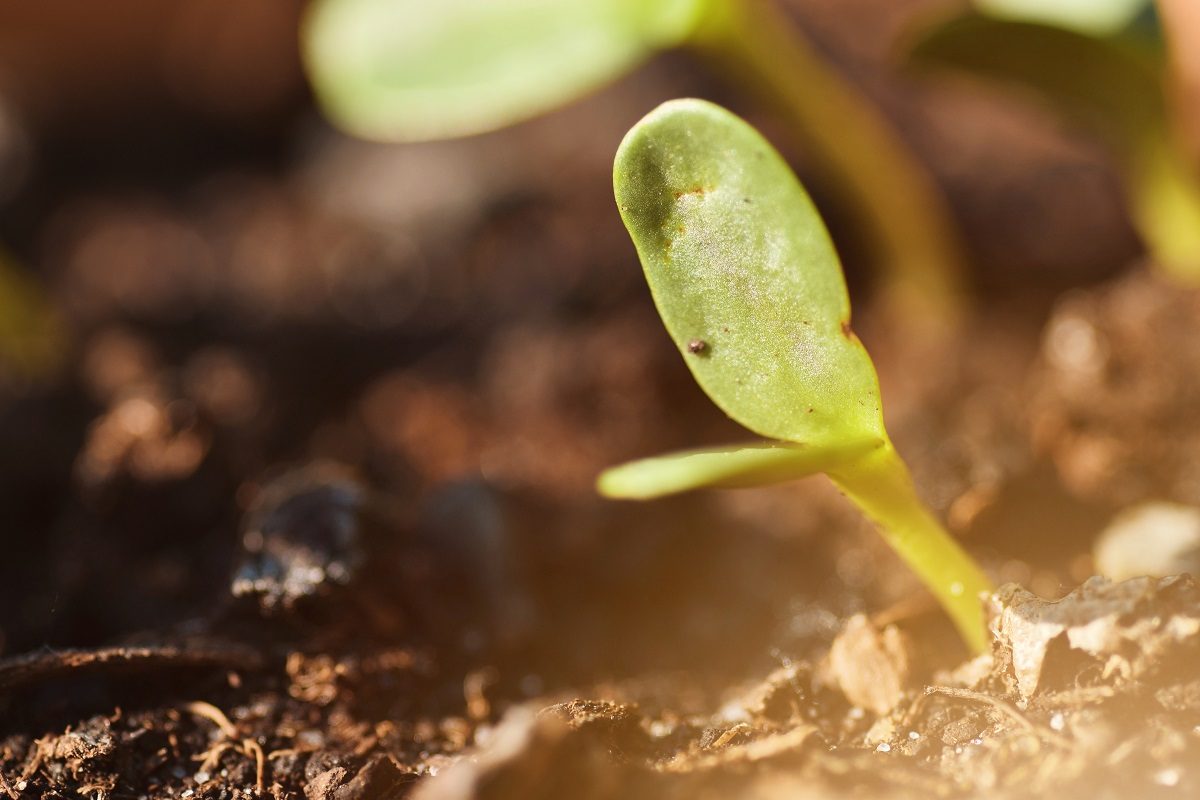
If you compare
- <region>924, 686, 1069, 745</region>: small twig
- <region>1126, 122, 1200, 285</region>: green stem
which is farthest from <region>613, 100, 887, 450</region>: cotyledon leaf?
<region>1126, 122, 1200, 285</region>: green stem

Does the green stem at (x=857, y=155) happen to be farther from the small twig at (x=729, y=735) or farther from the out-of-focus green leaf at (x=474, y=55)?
the small twig at (x=729, y=735)

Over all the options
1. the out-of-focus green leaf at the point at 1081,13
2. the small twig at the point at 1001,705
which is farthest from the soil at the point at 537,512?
the out-of-focus green leaf at the point at 1081,13

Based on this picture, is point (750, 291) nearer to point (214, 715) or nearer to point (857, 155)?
point (214, 715)

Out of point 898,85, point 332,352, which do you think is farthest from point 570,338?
point 898,85

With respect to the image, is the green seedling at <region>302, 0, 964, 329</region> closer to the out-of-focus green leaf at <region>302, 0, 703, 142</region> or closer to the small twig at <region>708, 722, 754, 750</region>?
the out-of-focus green leaf at <region>302, 0, 703, 142</region>

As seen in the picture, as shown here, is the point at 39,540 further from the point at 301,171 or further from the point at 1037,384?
the point at 1037,384

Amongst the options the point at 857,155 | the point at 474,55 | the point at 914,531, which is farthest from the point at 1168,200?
the point at 474,55
